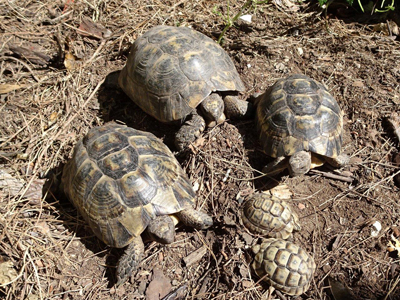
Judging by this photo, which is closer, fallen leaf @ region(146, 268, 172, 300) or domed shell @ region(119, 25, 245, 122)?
fallen leaf @ region(146, 268, 172, 300)

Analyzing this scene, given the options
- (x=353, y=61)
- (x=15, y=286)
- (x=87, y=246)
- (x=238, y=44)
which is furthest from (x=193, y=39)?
(x=15, y=286)

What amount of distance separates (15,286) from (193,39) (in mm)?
3285

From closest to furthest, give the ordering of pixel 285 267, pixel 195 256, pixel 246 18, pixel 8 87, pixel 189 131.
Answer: pixel 285 267 < pixel 195 256 < pixel 189 131 < pixel 8 87 < pixel 246 18

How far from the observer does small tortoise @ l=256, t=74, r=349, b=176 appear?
11.8 ft

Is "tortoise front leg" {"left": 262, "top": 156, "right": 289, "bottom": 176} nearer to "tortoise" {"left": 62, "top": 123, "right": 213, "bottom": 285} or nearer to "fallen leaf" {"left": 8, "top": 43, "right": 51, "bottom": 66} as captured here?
"tortoise" {"left": 62, "top": 123, "right": 213, "bottom": 285}

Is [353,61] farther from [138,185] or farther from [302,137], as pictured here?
[138,185]

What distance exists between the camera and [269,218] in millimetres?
3295

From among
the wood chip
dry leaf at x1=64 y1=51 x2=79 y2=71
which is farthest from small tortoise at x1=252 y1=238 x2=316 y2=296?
dry leaf at x1=64 y1=51 x2=79 y2=71

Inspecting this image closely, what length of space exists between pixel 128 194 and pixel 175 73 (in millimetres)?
1569

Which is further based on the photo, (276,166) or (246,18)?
(246,18)

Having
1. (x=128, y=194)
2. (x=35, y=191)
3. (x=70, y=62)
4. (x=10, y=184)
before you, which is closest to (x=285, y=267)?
(x=128, y=194)

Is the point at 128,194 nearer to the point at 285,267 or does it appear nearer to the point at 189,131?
the point at 189,131

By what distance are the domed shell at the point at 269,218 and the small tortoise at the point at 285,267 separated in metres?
0.19

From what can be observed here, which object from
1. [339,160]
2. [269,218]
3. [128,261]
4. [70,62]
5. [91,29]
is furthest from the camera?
→ [91,29]
